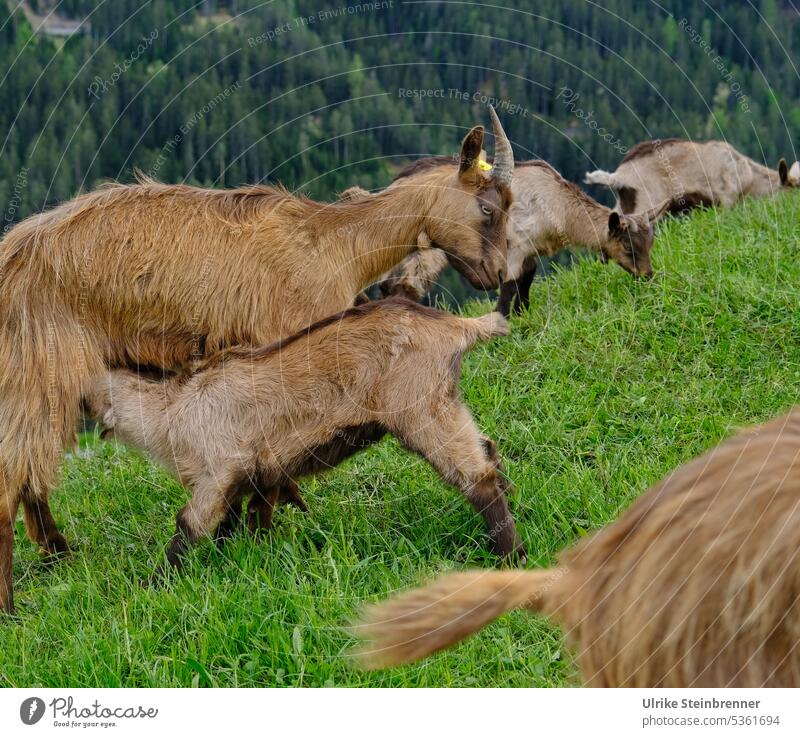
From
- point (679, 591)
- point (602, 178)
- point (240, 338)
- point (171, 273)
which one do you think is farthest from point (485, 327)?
point (602, 178)

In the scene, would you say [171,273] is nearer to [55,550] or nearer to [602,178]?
[55,550]

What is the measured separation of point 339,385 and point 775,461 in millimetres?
3140

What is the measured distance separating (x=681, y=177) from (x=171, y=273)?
800 cm

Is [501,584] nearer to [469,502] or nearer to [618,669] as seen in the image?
[618,669]

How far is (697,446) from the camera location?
6.25 meters

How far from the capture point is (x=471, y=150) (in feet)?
20.7

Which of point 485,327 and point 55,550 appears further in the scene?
point 55,550

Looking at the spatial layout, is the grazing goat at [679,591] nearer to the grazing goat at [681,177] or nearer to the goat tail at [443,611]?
the goat tail at [443,611]

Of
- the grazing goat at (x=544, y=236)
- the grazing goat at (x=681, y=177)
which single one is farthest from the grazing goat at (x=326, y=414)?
the grazing goat at (x=681, y=177)

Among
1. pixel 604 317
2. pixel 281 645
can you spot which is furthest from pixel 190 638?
pixel 604 317

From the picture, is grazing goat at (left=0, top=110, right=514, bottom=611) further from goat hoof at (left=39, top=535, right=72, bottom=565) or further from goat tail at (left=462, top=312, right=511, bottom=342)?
goat tail at (left=462, top=312, right=511, bottom=342)

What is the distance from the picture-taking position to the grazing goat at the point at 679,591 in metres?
2.34

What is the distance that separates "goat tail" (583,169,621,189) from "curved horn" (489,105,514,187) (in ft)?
16.4

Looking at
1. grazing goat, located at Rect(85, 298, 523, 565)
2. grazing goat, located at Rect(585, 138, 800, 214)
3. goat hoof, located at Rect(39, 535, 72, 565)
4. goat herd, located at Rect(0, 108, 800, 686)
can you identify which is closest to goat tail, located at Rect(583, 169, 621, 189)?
grazing goat, located at Rect(585, 138, 800, 214)
